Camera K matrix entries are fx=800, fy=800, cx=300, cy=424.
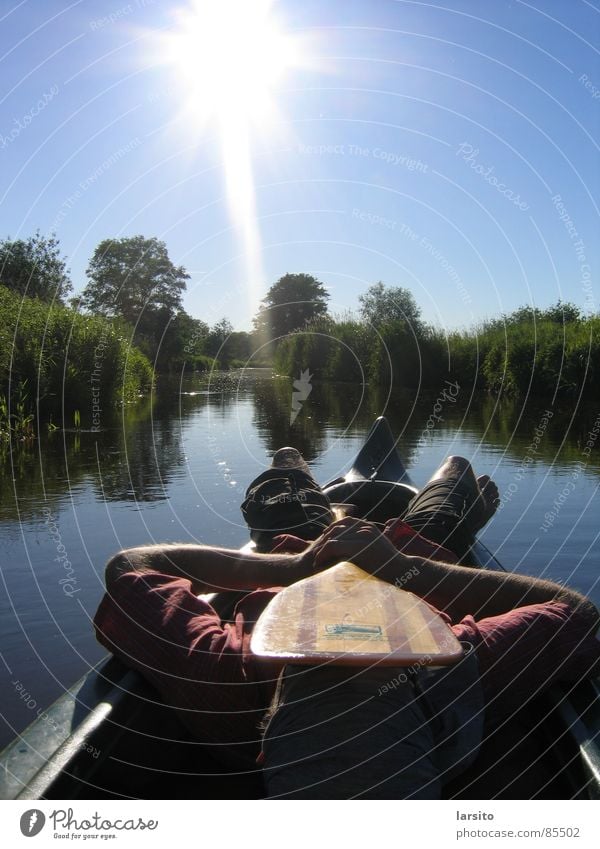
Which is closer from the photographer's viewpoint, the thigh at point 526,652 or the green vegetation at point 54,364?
the thigh at point 526,652

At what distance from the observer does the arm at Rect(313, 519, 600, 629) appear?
330 cm

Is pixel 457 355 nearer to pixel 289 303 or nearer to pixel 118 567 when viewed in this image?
pixel 289 303

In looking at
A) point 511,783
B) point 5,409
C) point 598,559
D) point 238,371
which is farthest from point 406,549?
point 238,371

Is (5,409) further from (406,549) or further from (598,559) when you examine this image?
(406,549)

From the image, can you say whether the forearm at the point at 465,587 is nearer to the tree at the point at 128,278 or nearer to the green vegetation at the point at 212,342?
the green vegetation at the point at 212,342

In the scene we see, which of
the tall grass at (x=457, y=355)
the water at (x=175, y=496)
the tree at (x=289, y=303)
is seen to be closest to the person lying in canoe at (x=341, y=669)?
Result: the water at (x=175, y=496)

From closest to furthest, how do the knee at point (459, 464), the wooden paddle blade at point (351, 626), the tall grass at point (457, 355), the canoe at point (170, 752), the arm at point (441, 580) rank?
the wooden paddle blade at point (351, 626)
the canoe at point (170, 752)
the arm at point (441, 580)
the knee at point (459, 464)
the tall grass at point (457, 355)

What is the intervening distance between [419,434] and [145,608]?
16.8 m

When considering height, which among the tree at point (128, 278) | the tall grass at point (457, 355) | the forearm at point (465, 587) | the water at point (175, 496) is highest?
the tree at point (128, 278)

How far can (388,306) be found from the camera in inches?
864

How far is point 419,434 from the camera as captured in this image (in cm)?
1944

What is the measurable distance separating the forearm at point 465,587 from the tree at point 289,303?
9.44 m

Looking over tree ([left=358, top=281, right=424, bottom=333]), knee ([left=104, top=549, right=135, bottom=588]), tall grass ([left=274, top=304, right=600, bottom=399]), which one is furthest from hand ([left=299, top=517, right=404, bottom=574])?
tall grass ([left=274, top=304, right=600, bottom=399])

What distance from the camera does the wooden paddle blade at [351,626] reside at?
95.2 inches
